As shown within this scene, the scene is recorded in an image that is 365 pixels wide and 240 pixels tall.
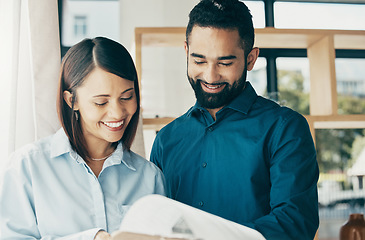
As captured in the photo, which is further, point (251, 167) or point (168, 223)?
point (251, 167)

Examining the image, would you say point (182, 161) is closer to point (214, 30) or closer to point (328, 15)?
point (214, 30)

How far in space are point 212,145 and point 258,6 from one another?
6.91 ft

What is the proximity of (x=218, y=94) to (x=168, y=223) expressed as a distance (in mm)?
721

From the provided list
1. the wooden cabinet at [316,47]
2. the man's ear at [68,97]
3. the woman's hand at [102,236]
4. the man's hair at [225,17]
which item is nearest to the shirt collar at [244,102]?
Answer: the man's hair at [225,17]

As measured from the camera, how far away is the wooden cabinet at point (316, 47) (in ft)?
7.60

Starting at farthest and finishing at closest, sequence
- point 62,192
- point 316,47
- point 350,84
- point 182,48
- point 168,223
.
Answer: point 350,84 < point 182,48 < point 316,47 < point 62,192 < point 168,223

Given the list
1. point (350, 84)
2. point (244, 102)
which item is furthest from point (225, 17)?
point (350, 84)

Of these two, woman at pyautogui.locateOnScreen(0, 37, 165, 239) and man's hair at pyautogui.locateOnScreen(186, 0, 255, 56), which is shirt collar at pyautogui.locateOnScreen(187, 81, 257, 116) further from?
woman at pyautogui.locateOnScreen(0, 37, 165, 239)

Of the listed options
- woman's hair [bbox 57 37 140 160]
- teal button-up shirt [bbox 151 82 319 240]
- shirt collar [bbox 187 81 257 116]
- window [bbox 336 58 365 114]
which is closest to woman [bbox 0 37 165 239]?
woman's hair [bbox 57 37 140 160]

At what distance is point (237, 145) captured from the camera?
1439mm

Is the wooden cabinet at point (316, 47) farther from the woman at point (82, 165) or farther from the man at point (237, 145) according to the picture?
the woman at point (82, 165)


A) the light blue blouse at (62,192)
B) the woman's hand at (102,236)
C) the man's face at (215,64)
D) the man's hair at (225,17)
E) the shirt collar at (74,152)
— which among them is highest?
the man's hair at (225,17)

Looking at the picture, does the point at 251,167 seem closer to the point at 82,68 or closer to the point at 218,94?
the point at 218,94

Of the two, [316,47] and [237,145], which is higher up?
[316,47]
